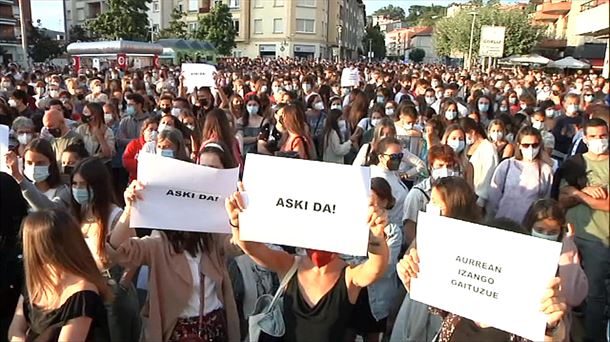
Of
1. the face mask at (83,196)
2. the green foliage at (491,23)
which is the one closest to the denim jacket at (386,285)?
the face mask at (83,196)

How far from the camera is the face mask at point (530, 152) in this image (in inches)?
207

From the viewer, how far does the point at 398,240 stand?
13.2 feet

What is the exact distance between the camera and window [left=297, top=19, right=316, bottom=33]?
59812 mm

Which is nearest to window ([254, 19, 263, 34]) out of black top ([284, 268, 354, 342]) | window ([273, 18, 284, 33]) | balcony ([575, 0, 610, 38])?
window ([273, 18, 284, 33])

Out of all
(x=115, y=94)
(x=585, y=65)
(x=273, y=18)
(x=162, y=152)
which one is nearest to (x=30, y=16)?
(x=273, y=18)

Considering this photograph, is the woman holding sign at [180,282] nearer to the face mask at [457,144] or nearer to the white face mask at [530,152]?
the white face mask at [530,152]

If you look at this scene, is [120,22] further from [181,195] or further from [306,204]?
[306,204]

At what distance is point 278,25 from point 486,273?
5994 cm

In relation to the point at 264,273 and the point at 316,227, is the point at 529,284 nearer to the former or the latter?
the point at 316,227

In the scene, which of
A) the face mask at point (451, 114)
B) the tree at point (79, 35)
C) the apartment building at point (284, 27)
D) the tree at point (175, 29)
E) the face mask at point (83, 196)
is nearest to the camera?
the face mask at point (83, 196)

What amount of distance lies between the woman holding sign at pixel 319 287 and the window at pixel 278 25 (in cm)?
5871

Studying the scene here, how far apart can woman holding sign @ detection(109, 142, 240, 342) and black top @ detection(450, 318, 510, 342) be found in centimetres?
121

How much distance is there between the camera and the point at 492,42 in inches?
1135

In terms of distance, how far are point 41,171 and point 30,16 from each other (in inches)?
3211
